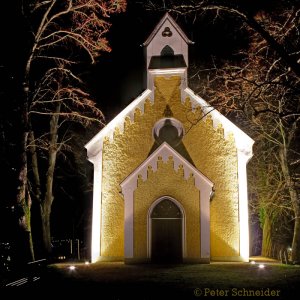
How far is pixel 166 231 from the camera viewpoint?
20.7 meters

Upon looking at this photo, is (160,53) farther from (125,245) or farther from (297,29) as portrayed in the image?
(297,29)

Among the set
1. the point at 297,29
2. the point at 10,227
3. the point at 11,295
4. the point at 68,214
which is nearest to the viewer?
the point at 11,295

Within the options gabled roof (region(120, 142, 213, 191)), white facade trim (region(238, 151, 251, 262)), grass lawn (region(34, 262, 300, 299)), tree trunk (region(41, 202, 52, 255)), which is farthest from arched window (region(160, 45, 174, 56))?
grass lawn (region(34, 262, 300, 299))

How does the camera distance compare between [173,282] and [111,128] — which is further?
[111,128]

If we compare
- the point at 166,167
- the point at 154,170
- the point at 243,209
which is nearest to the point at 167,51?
the point at 166,167

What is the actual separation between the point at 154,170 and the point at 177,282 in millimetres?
7945

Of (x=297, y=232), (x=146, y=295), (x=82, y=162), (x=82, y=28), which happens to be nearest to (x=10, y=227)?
(x=146, y=295)

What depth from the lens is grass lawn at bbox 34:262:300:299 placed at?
11250mm

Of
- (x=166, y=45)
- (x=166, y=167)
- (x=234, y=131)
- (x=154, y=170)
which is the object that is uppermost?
(x=166, y=45)

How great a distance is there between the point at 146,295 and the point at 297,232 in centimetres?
1375

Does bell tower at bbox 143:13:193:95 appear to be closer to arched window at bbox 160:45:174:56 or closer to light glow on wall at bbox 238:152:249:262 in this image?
arched window at bbox 160:45:174:56

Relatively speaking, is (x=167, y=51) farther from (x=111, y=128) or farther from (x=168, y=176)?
(x=168, y=176)

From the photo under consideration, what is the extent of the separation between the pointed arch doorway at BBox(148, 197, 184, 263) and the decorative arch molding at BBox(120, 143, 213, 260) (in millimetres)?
840

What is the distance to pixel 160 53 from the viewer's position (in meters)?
23.4
